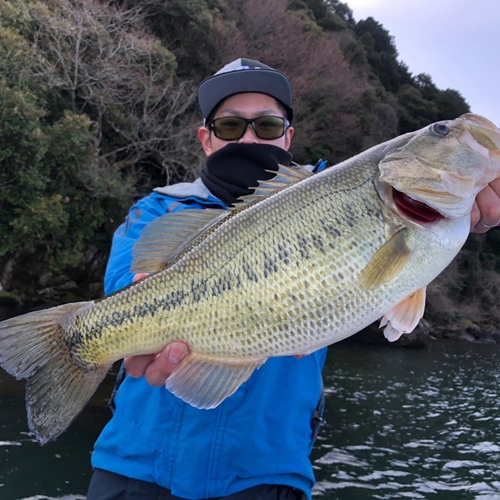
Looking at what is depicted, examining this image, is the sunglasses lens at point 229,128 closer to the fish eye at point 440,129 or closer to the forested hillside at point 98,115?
the fish eye at point 440,129

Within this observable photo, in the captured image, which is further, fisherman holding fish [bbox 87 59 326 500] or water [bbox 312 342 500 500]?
water [bbox 312 342 500 500]

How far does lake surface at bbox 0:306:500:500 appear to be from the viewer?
7.45m

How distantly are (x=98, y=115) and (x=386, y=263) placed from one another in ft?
59.6

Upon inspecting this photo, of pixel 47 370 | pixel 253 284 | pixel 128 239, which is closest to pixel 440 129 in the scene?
pixel 253 284

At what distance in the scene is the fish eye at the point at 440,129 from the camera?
2168 millimetres

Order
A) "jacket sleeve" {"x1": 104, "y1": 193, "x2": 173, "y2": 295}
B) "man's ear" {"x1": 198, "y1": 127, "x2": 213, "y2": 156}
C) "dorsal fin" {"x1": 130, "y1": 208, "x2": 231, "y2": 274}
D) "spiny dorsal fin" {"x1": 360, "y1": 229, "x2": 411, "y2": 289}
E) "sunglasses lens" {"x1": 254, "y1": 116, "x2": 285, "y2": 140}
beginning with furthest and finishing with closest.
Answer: "man's ear" {"x1": 198, "y1": 127, "x2": 213, "y2": 156}
"sunglasses lens" {"x1": 254, "y1": 116, "x2": 285, "y2": 140}
"jacket sleeve" {"x1": 104, "y1": 193, "x2": 173, "y2": 295}
"dorsal fin" {"x1": 130, "y1": 208, "x2": 231, "y2": 274}
"spiny dorsal fin" {"x1": 360, "y1": 229, "x2": 411, "y2": 289}

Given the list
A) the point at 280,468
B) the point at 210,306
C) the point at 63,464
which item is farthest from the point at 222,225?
the point at 63,464

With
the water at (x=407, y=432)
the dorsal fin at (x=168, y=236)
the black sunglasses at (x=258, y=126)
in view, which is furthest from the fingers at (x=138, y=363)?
the water at (x=407, y=432)

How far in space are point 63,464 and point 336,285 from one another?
7267 mm

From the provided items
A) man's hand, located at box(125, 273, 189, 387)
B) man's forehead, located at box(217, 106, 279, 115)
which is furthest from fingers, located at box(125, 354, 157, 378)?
man's forehead, located at box(217, 106, 279, 115)

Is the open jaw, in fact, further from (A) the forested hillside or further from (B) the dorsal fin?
(A) the forested hillside

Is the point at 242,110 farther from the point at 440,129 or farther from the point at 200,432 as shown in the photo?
the point at 200,432

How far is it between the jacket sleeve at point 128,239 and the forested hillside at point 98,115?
43.9 ft

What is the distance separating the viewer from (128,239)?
2787 millimetres
